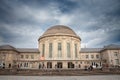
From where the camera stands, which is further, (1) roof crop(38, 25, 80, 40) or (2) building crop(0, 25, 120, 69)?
(1) roof crop(38, 25, 80, 40)

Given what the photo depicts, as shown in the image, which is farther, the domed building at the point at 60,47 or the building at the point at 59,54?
the domed building at the point at 60,47

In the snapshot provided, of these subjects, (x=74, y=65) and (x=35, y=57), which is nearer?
(x=74, y=65)

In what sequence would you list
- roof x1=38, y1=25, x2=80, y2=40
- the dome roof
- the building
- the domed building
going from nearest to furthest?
the building < the domed building < roof x1=38, y1=25, x2=80, y2=40 < the dome roof

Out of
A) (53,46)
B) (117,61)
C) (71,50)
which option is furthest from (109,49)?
(53,46)

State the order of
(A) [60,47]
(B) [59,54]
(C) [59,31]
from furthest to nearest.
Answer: (C) [59,31]
(A) [60,47]
(B) [59,54]

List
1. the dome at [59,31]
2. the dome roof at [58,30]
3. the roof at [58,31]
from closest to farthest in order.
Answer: the roof at [58,31] < the dome at [59,31] < the dome roof at [58,30]

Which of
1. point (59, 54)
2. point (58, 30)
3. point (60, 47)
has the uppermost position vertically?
point (58, 30)

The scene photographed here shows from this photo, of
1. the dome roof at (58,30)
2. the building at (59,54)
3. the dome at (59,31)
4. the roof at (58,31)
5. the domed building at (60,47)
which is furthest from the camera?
the dome roof at (58,30)

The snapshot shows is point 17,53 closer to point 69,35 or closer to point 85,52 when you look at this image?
point 69,35

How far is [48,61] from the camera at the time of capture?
1768 inches

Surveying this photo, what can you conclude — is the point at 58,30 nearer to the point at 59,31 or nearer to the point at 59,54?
the point at 59,31

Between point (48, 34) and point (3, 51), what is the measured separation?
16656mm

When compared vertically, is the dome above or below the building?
above

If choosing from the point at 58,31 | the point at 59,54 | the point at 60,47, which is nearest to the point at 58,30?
the point at 58,31
